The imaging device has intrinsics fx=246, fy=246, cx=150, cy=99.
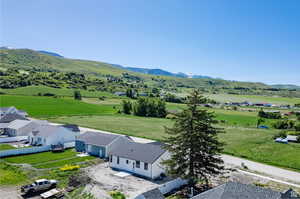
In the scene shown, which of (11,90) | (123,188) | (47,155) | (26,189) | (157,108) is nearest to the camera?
(26,189)

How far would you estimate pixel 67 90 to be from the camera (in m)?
123

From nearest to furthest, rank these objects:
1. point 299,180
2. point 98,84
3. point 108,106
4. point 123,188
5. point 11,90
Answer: point 123,188
point 299,180
point 108,106
point 11,90
point 98,84

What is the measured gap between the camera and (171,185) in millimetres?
25375

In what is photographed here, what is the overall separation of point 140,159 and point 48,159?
46.5 ft

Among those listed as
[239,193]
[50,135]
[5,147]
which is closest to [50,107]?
[5,147]

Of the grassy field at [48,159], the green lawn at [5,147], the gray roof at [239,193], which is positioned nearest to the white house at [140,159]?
the grassy field at [48,159]

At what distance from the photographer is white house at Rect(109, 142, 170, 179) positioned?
2866 cm

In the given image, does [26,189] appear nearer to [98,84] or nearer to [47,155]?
[47,155]

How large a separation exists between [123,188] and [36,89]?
335 feet

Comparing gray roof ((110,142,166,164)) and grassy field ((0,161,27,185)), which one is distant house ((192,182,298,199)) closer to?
gray roof ((110,142,166,164))

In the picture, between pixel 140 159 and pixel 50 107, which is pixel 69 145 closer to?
pixel 140 159

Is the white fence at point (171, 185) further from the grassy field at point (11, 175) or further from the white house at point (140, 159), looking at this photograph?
→ the grassy field at point (11, 175)

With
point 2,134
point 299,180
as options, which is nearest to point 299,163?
point 299,180

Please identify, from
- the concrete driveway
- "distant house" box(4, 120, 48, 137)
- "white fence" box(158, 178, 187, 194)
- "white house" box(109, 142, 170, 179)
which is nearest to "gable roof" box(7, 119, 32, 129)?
"distant house" box(4, 120, 48, 137)
